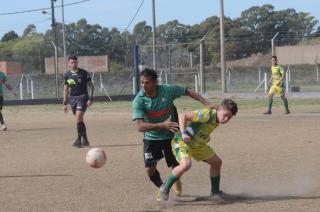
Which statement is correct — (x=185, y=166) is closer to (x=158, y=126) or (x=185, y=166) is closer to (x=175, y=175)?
(x=175, y=175)

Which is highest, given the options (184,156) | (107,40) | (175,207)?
(107,40)

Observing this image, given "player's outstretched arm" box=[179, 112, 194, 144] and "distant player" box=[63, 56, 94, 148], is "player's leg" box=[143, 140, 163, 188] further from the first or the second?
"distant player" box=[63, 56, 94, 148]

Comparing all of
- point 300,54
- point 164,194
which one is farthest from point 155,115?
point 300,54

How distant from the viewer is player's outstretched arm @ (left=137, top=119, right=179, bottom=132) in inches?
257

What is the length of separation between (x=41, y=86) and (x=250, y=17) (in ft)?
149

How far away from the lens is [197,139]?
6824 mm

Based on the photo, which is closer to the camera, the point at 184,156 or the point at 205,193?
the point at 184,156

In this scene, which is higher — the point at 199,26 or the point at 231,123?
the point at 199,26

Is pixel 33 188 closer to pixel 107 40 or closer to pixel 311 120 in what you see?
pixel 311 120

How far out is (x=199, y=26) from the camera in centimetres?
8850

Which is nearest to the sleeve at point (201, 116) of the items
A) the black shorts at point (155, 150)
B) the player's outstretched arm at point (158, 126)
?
the player's outstretched arm at point (158, 126)

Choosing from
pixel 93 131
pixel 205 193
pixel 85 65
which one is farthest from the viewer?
pixel 85 65

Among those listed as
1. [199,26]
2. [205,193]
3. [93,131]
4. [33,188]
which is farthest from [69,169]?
[199,26]

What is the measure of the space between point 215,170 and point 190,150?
1.26 ft
